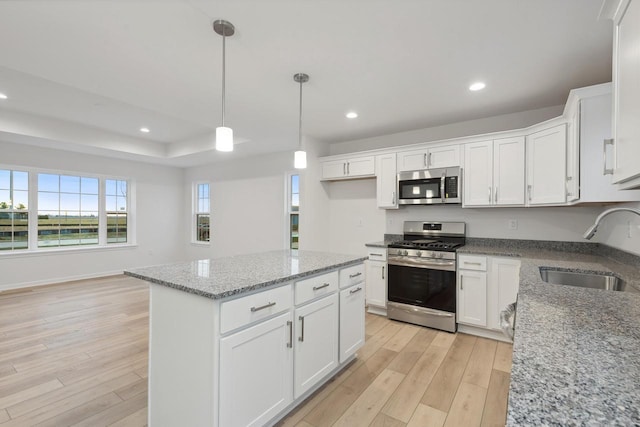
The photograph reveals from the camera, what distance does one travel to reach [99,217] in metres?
5.93

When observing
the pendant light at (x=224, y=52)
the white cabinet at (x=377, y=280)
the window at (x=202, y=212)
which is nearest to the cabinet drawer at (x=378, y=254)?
the white cabinet at (x=377, y=280)

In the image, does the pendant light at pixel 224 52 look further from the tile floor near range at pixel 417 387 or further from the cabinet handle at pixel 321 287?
the tile floor near range at pixel 417 387

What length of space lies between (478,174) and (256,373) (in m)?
3.10

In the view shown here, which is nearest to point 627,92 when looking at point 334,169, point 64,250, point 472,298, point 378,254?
point 472,298

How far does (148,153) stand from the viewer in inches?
223

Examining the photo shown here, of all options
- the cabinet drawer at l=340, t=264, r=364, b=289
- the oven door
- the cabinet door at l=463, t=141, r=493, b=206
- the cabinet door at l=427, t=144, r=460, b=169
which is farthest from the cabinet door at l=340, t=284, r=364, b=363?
the cabinet door at l=427, t=144, r=460, b=169

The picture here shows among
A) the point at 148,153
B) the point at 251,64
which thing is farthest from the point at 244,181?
the point at 251,64

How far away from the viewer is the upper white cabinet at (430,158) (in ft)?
11.7

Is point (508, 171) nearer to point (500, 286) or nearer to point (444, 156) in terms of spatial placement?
point (444, 156)

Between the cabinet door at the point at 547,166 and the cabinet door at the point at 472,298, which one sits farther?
the cabinet door at the point at 472,298

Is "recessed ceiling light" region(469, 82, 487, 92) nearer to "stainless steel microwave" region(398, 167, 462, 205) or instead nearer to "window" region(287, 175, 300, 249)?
"stainless steel microwave" region(398, 167, 462, 205)

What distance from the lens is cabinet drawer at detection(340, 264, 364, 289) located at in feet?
7.87

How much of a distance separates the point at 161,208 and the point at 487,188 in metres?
6.43

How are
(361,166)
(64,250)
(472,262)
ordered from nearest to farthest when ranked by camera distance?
1. (472,262)
2. (361,166)
3. (64,250)
